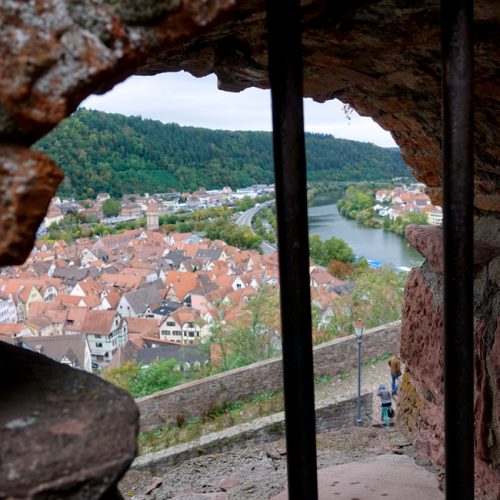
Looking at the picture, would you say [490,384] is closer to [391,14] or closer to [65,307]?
[391,14]

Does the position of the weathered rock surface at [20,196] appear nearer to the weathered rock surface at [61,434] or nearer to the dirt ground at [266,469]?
the weathered rock surface at [61,434]

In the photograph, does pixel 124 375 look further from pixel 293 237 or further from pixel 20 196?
pixel 20 196

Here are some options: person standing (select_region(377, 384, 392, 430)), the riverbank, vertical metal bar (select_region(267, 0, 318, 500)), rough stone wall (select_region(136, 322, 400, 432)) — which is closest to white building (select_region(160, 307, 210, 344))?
the riverbank

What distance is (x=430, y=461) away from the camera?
→ 1018 mm

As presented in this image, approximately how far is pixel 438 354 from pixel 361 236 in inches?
677

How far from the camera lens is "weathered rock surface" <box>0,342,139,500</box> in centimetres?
32

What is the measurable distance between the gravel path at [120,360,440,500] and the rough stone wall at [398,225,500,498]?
9cm

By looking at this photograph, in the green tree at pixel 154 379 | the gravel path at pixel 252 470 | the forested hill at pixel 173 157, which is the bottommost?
the green tree at pixel 154 379

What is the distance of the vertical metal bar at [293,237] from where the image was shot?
19.2 inches

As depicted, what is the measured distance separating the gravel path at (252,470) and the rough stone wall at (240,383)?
1.83 m

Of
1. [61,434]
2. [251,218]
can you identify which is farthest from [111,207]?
[61,434]

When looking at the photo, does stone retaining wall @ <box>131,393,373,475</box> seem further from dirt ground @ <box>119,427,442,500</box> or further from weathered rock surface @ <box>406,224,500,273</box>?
weathered rock surface @ <box>406,224,500,273</box>

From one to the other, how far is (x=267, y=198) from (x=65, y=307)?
13.3m

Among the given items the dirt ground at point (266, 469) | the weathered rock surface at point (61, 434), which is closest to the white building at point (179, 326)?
the dirt ground at point (266, 469)
